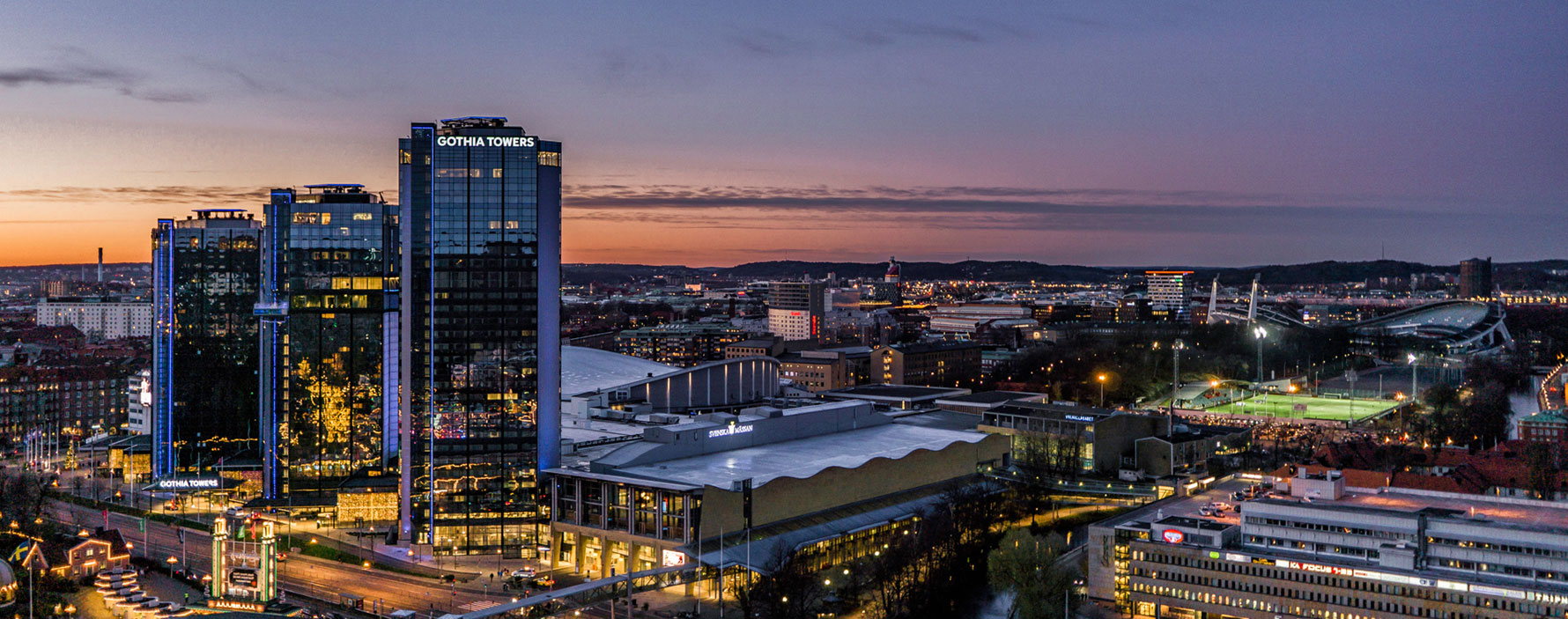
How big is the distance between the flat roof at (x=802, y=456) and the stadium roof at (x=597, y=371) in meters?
13.1

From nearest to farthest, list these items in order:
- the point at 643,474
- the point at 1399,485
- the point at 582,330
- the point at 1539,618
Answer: the point at 1539,618, the point at 643,474, the point at 1399,485, the point at 582,330

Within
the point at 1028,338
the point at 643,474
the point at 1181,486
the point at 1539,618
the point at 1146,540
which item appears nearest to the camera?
the point at 1539,618

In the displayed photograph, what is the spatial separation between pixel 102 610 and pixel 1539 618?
39.2 metres

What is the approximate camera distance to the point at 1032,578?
36.9 m

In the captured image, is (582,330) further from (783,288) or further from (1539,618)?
(1539,618)

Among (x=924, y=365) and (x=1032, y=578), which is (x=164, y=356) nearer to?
(x=1032, y=578)

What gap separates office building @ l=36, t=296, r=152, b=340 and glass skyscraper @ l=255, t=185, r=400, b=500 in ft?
246

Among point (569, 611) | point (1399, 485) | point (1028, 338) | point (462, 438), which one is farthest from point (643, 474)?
point (1028, 338)

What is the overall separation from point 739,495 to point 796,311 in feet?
318

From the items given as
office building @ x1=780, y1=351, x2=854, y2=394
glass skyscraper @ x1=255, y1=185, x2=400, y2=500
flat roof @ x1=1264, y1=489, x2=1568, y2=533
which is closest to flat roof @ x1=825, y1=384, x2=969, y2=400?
Answer: office building @ x1=780, y1=351, x2=854, y2=394

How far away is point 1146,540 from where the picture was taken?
38.6 metres

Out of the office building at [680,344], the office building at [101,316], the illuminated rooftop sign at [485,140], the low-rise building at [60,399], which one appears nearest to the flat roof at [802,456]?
the illuminated rooftop sign at [485,140]

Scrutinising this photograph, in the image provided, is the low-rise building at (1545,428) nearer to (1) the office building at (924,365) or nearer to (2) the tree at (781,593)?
(1) the office building at (924,365)

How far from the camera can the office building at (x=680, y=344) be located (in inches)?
4422
